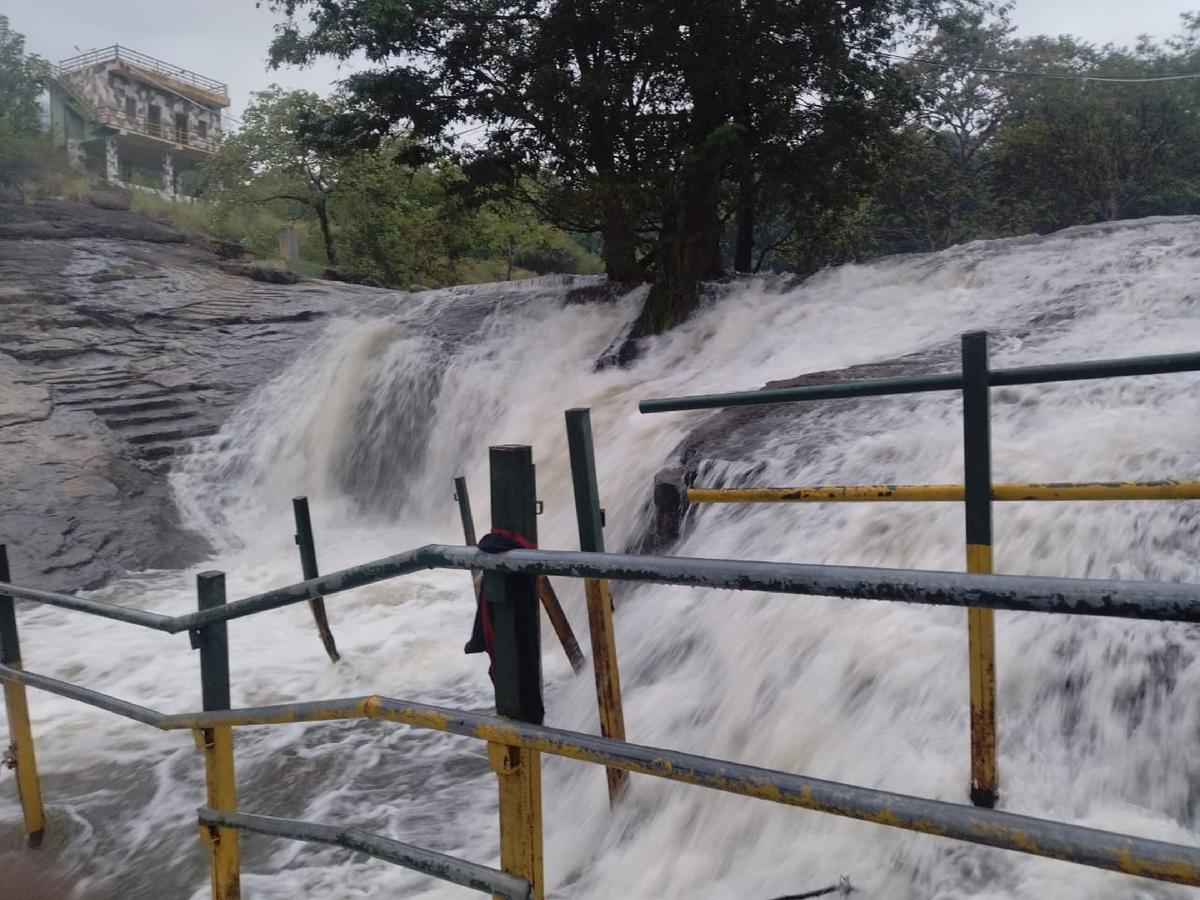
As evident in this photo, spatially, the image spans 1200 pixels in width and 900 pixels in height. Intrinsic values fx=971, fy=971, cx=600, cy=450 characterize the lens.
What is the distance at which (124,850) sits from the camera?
3.88 m

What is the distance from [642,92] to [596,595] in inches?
398

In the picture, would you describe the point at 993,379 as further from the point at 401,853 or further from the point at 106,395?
the point at 106,395

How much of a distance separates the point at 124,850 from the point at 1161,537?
417 cm

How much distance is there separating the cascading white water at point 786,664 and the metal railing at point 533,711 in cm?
123

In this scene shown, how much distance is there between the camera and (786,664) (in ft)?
11.9

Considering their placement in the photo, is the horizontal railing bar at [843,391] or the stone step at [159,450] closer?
the horizontal railing bar at [843,391]

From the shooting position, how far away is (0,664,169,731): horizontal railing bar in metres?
2.65

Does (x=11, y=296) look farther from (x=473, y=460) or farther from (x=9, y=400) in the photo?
(x=473, y=460)

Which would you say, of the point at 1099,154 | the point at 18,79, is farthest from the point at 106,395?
the point at 18,79

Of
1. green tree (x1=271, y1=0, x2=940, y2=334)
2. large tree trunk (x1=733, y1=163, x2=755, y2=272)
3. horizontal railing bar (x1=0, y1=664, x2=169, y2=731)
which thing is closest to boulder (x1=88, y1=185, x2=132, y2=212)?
green tree (x1=271, y1=0, x2=940, y2=334)

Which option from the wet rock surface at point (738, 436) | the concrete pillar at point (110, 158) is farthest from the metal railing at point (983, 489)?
the concrete pillar at point (110, 158)

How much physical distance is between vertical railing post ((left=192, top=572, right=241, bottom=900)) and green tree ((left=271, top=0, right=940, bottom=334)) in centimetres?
944

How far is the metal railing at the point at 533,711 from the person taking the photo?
3.43ft

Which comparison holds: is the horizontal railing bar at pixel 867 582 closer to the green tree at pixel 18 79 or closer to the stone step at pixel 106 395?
the stone step at pixel 106 395
